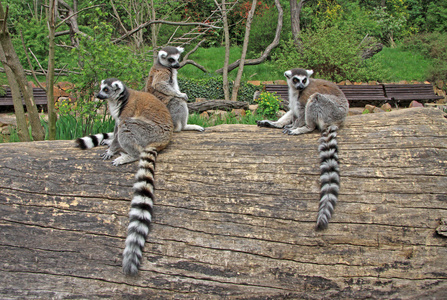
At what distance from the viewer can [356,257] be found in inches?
97.7

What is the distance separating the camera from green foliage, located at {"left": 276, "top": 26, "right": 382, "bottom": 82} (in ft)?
37.8

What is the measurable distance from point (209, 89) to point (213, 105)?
226 centimetres

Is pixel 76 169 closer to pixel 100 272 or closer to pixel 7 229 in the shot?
pixel 7 229

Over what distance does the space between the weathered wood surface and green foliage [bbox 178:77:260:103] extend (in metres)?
7.65

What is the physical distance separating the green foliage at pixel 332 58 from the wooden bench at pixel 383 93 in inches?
34.6

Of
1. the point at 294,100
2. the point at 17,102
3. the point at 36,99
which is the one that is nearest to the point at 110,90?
the point at 17,102

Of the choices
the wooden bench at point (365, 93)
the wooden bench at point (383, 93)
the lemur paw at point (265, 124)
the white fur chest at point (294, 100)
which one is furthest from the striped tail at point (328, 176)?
the wooden bench at point (365, 93)

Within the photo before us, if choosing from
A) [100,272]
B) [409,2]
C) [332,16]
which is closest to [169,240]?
[100,272]

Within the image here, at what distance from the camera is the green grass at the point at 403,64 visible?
43.8ft

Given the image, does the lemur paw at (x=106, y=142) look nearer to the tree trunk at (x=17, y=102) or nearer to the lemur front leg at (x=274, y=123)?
the tree trunk at (x=17, y=102)

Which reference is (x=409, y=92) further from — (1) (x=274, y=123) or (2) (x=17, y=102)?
(2) (x=17, y=102)

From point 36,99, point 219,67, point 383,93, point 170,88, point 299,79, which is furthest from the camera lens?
point 219,67

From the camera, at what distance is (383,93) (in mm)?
11188

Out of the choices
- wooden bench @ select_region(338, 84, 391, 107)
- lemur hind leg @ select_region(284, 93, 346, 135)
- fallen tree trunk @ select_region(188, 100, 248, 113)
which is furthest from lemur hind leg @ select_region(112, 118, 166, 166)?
wooden bench @ select_region(338, 84, 391, 107)
